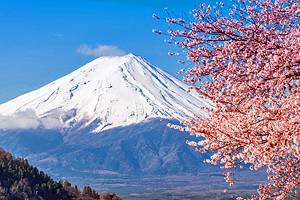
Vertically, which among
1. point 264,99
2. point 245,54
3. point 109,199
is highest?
point 109,199

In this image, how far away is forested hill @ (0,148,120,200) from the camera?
99.9 meters

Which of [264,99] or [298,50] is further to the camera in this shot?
[264,99]

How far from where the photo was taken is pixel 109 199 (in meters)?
97.4

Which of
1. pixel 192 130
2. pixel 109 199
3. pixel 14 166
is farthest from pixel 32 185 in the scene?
pixel 192 130

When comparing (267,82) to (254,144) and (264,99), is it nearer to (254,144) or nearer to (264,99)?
(264,99)

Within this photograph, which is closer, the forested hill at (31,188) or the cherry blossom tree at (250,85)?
the cherry blossom tree at (250,85)

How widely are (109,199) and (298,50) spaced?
89.6m

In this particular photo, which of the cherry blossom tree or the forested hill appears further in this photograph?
the forested hill

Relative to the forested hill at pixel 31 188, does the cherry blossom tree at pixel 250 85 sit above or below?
below

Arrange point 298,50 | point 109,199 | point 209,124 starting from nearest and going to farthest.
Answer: point 298,50, point 209,124, point 109,199

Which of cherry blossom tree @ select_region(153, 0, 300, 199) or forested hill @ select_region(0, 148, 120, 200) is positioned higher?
forested hill @ select_region(0, 148, 120, 200)

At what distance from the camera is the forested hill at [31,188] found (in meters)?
99.9

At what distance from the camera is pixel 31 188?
343 ft

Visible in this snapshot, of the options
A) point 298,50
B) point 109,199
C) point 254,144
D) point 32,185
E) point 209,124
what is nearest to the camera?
point 298,50
